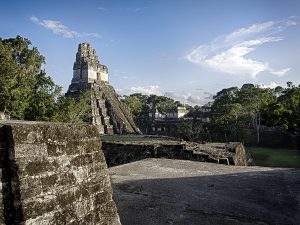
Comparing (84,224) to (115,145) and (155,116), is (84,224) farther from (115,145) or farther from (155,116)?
(155,116)

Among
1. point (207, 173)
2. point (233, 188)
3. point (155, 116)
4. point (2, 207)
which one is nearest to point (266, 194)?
point (233, 188)

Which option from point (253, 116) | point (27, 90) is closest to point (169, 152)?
point (27, 90)

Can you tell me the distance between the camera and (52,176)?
10.3ft

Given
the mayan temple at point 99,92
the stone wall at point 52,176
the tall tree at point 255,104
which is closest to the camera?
the stone wall at point 52,176

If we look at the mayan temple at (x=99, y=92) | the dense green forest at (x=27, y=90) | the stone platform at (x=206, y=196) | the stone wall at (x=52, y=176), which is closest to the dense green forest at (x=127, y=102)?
the dense green forest at (x=27, y=90)

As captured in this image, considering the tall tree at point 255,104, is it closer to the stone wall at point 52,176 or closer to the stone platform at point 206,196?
the stone platform at point 206,196

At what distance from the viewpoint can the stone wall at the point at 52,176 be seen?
283 cm

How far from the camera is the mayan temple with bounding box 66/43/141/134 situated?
1393 inches

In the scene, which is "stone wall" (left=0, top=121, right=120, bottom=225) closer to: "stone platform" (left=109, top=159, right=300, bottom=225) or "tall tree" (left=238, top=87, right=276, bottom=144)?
"stone platform" (left=109, top=159, right=300, bottom=225)

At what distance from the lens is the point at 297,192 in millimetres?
7207

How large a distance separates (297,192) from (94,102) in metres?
30.2

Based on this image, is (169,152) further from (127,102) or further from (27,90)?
(127,102)

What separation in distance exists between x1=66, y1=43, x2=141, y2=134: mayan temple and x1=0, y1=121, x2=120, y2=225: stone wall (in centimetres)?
3007

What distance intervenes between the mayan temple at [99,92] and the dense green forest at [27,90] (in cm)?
949
